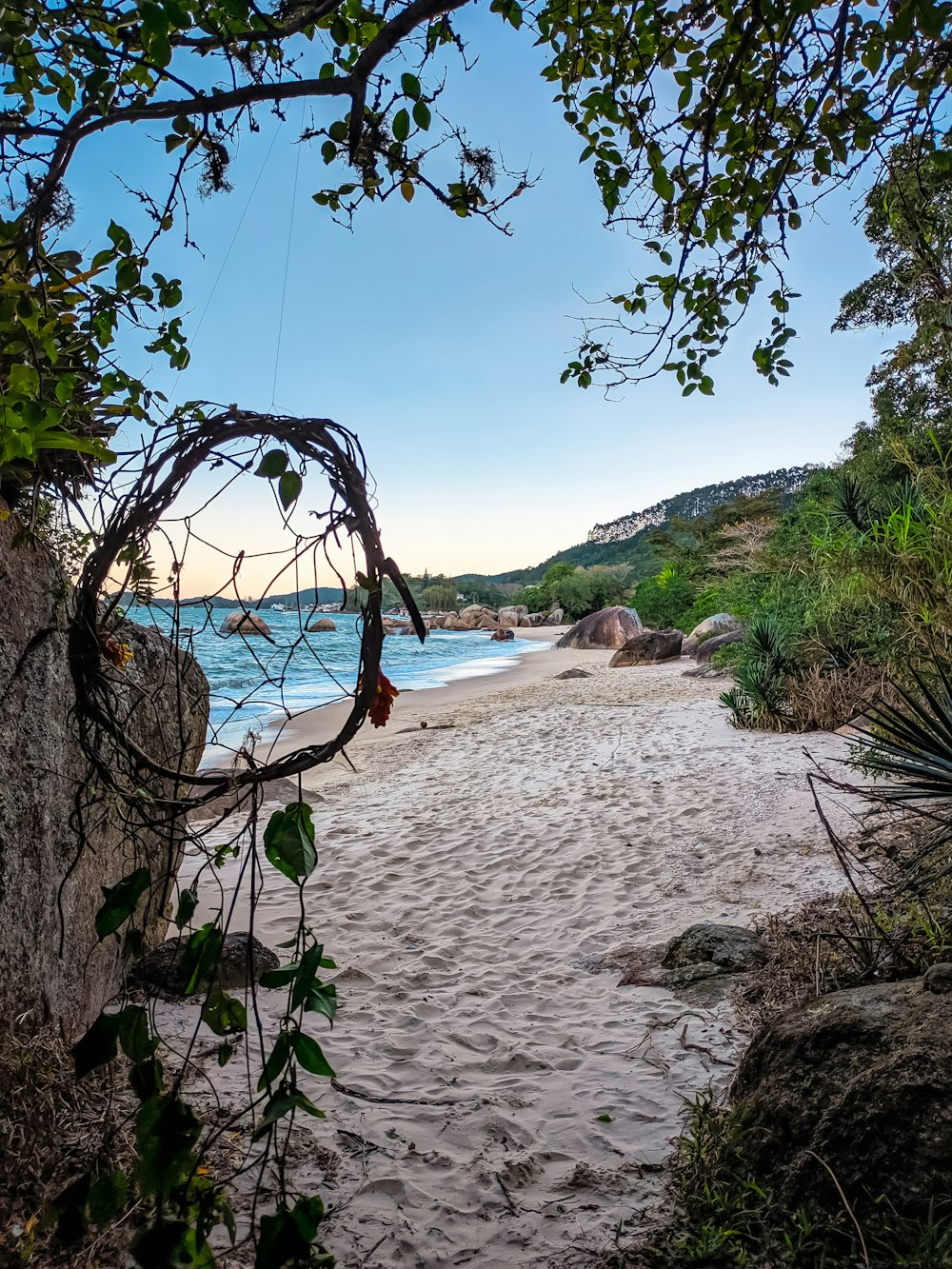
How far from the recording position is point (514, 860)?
5406 mm

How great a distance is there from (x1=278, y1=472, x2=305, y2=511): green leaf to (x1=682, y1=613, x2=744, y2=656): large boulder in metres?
17.1

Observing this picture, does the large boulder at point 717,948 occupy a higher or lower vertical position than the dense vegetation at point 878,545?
lower

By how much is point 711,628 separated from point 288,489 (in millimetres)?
18896

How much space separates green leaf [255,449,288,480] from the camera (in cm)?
107

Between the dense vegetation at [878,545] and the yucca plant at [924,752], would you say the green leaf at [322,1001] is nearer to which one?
the yucca plant at [924,752]

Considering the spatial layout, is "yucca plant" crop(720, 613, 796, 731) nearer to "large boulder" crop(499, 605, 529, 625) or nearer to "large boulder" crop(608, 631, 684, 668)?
"large boulder" crop(608, 631, 684, 668)

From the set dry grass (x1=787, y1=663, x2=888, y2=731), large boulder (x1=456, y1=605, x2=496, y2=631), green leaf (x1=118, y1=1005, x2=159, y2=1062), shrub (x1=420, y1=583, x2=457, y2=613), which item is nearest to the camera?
green leaf (x1=118, y1=1005, x2=159, y2=1062)

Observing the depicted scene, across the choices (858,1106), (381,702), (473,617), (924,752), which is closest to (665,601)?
(473,617)

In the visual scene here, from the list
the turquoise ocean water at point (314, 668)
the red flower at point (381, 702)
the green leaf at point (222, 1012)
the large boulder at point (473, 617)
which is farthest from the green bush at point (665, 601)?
the green leaf at point (222, 1012)

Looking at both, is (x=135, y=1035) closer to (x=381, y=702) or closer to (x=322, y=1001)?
(x=322, y=1001)

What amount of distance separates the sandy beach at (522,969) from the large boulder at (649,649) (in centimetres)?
1017

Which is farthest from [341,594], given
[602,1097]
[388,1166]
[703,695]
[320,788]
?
[703,695]

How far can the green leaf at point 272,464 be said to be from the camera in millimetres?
1070

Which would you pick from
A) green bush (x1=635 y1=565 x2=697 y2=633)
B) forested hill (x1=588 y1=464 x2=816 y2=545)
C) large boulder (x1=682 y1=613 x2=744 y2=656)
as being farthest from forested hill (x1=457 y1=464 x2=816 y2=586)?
large boulder (x1=682 y1=613 x2=744 y2=656)
